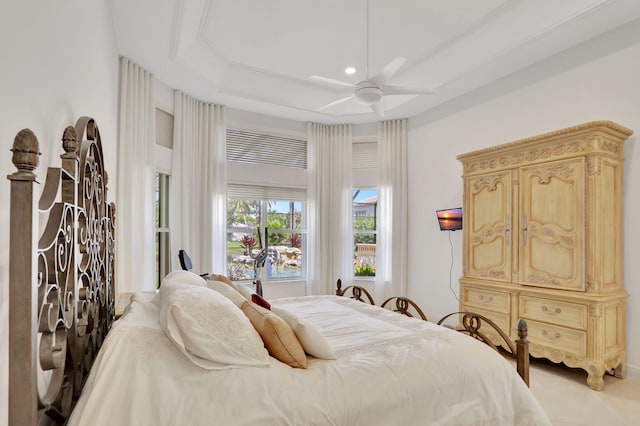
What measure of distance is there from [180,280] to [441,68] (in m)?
3.69

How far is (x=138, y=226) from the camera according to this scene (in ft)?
12.5

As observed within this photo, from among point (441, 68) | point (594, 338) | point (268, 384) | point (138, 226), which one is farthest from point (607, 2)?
point (138, 226)

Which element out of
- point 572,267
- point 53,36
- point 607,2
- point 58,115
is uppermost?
point 607,2

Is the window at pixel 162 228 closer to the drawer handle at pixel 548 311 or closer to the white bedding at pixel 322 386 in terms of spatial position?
the white bedding at pixel 322 386

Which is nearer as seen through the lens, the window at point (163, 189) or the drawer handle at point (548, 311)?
the drawer handle at point (548, 311)

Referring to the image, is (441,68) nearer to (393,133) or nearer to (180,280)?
(393,133)

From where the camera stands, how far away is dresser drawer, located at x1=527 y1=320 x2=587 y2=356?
3.03 meters

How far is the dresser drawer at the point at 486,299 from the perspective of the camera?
11.9 ft

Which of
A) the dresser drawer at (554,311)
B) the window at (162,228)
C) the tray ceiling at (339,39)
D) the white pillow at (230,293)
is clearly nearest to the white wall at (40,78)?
the white pillow at (230,293)

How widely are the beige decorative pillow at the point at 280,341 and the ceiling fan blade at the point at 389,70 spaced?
199 cm

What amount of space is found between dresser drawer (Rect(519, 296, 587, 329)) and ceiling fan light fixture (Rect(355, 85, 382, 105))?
7.49ft

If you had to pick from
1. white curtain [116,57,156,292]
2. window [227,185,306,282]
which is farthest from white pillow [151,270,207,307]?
window [227,185,306,282]

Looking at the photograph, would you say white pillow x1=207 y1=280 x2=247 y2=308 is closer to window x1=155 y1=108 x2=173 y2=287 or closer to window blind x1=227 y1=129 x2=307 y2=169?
window x1=155 y1=108 x2=173 y2=287

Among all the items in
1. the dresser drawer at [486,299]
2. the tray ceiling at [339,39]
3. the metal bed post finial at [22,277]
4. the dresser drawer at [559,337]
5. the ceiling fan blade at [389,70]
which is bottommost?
the dresser drawer at [559,337]
